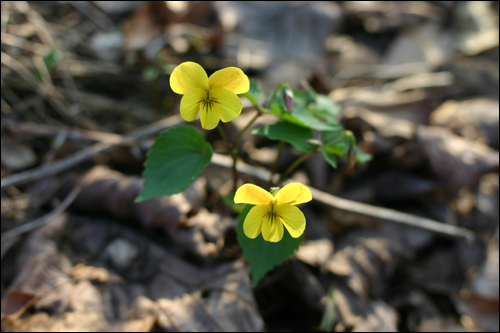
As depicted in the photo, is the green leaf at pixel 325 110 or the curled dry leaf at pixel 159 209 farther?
the curled dry leaf at pixel 159 209

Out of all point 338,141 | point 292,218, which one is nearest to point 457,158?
point 338,141

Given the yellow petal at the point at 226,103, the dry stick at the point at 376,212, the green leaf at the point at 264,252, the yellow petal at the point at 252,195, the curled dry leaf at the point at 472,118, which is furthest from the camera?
the curled dry leaf at the point at 472,118

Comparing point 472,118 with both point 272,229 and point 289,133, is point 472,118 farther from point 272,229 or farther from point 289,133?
point 272,229

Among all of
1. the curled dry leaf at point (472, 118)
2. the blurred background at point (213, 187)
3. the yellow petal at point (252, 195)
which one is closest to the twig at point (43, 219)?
the blurred background at point (213, 187)

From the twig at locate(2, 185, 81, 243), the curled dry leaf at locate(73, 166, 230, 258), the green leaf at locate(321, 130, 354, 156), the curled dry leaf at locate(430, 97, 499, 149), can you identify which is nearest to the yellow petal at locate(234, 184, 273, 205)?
the green leaf at locate(321, 130, 354, 156)

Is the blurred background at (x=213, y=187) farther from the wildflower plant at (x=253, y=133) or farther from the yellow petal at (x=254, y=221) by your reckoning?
the yellow petal at (x=254, y=221)

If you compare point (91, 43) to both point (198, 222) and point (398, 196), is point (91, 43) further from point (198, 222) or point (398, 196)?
point (398, 196)
